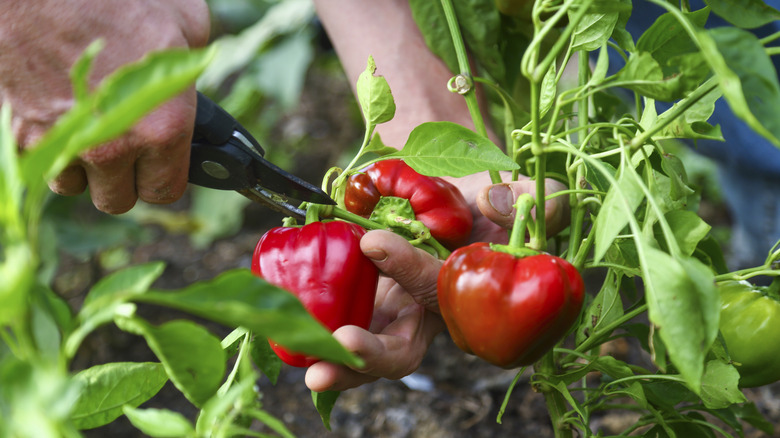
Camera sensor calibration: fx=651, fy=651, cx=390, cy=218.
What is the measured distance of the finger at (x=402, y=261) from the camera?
0.69 m

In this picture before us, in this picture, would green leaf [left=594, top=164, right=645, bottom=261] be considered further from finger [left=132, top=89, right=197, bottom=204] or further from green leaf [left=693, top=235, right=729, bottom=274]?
finger [left=132, top=89, right=197, bottom=204]

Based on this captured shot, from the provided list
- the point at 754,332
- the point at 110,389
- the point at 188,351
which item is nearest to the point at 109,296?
the point at 188,351

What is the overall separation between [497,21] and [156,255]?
1754 mm

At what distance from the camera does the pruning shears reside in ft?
2.58

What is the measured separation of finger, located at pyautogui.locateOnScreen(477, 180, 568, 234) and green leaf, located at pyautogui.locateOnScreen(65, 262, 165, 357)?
1.51 feet

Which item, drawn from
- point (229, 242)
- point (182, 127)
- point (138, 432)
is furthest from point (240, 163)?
point (229, 242)

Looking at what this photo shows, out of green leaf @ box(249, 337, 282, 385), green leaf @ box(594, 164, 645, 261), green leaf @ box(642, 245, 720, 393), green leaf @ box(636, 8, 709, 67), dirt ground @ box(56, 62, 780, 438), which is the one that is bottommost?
dirt ground @ box(56, 62, 780, 438)

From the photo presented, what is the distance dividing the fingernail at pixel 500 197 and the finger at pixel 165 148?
1.17ft

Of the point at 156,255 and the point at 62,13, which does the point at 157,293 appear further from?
the point at 156,255

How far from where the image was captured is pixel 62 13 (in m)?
0.71

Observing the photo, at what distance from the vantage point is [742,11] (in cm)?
53

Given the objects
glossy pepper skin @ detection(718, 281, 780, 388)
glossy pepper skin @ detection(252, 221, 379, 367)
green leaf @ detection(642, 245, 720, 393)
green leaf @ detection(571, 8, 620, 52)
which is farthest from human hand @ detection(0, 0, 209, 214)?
glossy pepper skin @ detection(718, 281, 780, 388)

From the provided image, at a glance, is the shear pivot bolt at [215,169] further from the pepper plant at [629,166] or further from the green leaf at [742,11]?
the green leaf at [742,11]

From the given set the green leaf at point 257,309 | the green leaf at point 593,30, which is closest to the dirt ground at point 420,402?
the green leaf at point 593,30
